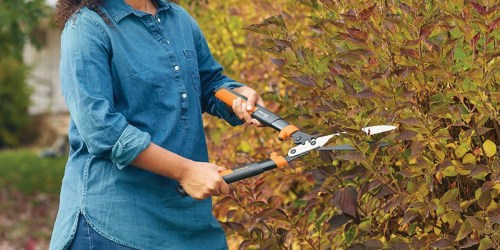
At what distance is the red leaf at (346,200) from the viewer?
107 inches

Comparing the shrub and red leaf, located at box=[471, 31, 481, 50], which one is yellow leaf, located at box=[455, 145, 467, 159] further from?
the shrub

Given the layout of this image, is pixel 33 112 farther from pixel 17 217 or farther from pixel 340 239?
pixel 340 239

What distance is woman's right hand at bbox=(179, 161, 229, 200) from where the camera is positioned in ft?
8.23

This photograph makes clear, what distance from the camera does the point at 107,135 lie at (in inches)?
98.0

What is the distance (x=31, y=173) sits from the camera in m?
12.0

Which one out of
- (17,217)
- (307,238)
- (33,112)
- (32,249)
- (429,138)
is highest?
(429,138)

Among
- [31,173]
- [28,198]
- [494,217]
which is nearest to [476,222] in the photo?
[494,217]

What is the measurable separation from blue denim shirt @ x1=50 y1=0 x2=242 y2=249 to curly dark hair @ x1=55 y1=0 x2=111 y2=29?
2cm

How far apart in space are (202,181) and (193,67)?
42 centimetres

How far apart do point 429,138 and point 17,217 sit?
7251 mm

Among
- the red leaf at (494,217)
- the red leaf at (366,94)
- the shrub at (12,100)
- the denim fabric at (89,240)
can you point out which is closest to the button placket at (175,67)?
the denim fabric at (89,240)

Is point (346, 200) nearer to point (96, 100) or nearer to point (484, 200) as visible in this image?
point (484, 200)

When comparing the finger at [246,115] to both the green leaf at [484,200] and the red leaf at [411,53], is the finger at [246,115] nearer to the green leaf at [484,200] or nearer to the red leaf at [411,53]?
the red leaf at [411,53]

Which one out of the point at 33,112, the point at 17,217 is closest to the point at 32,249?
the point at 17,217
